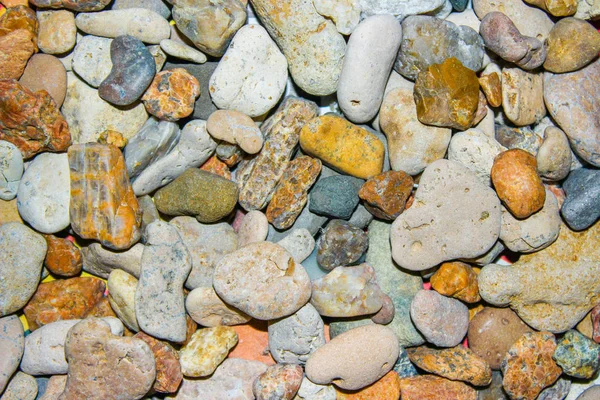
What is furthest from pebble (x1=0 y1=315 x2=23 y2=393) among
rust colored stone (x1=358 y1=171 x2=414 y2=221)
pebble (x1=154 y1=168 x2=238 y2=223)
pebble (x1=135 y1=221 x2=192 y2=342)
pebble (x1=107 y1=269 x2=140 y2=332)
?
rust colored stone (x1=358 y1=171 x2=414 y2=221)

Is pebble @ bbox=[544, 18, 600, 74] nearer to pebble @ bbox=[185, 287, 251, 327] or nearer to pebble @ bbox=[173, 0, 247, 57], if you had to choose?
pebble @ bbox=[173, 0, 247, 57]

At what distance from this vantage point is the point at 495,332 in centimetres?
260

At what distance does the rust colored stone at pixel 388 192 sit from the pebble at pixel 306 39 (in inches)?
18.5

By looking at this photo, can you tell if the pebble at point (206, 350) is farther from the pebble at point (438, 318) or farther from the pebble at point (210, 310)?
the pebble at point (438, 318)

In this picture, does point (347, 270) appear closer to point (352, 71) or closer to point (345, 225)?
point (345, 225)

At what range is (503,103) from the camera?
257 cm

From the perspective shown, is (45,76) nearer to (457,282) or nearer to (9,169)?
(9,169)

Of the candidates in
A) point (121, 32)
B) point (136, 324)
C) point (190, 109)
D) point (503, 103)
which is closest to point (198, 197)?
point (190, 109)

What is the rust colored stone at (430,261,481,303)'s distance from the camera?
8.29ft

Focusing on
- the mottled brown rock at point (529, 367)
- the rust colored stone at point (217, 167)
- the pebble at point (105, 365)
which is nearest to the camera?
the pebble at point (105, 365)

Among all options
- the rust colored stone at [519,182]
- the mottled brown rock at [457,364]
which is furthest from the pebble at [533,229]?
the mottled brown rock at [457,364]

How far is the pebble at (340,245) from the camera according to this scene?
8.37ft

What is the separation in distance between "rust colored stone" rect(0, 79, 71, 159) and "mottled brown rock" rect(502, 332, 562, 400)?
2123mm

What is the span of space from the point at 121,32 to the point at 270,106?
71cm
